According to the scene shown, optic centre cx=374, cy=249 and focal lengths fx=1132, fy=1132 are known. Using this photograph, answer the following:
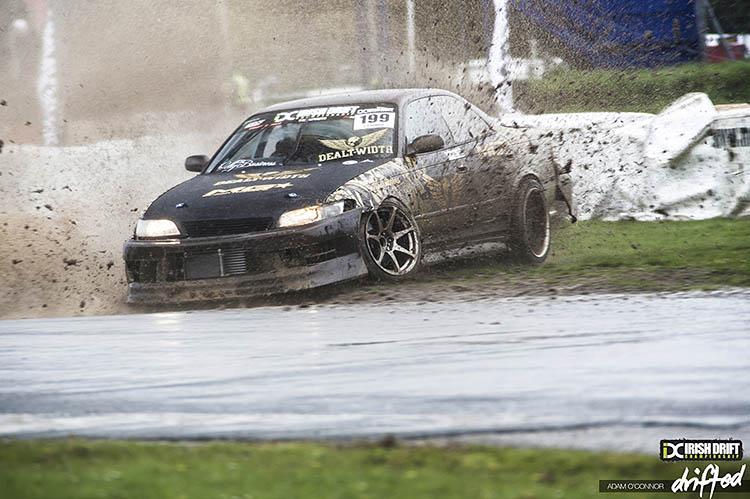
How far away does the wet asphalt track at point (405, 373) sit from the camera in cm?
379

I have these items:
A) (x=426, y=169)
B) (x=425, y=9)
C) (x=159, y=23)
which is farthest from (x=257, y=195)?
(x=425, y=9)

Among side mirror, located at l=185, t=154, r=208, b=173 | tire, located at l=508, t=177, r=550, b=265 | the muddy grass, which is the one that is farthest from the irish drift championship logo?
side mirror, located at l=185, t=154, r=208, b=173

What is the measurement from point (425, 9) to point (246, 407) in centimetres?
1379

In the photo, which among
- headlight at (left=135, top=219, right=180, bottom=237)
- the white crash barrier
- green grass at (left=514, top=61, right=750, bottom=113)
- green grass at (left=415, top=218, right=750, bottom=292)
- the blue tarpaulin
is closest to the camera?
green grass at (left=415, top=218, right=750, bottom=292)

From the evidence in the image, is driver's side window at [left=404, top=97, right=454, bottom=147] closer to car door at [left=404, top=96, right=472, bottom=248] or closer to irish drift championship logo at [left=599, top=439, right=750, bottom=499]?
A: car door at [left=404, top=96, right=472, bottom=248]

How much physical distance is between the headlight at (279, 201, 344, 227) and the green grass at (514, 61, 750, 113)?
23.1 feet

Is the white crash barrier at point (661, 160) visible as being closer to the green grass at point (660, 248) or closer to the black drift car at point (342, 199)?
the green grass at point (660, 248)

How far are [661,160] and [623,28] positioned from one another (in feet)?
30.8

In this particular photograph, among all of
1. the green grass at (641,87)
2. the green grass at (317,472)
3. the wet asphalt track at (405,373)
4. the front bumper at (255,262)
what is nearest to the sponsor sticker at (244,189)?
the front bumper at (255,262)

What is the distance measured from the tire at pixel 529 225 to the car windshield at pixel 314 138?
120cm

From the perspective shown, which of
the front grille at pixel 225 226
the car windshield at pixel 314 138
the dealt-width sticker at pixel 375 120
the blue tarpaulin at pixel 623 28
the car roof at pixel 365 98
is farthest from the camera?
the blue tarpaulin at pixel 623 28

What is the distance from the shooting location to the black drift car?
22.8 feet

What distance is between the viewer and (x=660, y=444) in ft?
11.0

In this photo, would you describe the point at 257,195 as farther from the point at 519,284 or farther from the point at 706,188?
the point at 706,188
